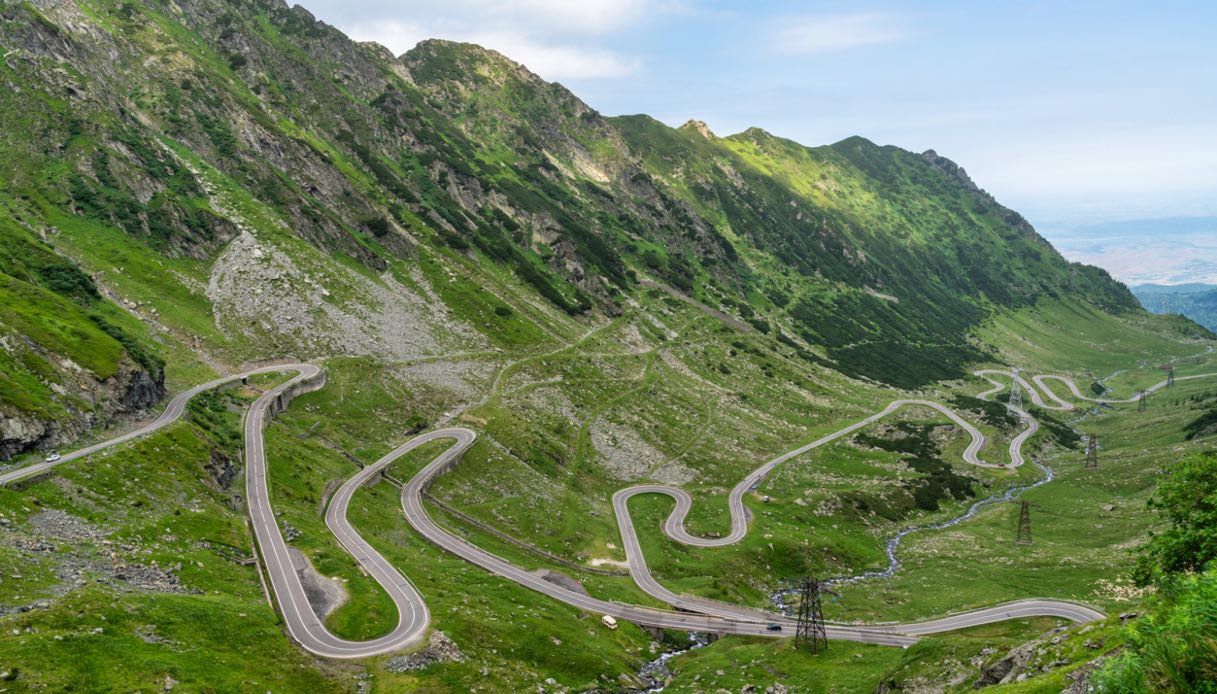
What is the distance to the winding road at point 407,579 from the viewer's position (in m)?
55.5

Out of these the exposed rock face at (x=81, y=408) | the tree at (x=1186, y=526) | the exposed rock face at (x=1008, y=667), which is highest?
the tree at (x=1186, y=526)

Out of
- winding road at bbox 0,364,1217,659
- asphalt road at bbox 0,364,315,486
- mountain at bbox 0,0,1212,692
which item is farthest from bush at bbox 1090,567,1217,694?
asphalt road at bbox 0,364,315,486

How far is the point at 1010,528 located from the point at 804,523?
125 ft

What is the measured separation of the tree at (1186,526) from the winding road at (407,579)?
3462 centimetres

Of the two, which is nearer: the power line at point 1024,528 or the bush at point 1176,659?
the bush at point 1176,659

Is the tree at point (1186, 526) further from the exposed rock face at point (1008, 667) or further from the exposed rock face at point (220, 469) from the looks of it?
the exposed rock face at point (220, 469)

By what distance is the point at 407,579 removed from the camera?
66438 millimetres

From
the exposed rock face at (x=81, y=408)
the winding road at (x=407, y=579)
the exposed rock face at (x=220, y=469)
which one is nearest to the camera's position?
the winding road at (x=407, y=579)

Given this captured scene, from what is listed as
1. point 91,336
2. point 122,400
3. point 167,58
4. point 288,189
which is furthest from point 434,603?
point 167,58

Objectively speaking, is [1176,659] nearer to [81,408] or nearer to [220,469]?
[220,469]

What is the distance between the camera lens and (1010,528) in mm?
113250

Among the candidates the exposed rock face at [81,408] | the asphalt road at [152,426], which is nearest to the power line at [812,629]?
the asphalt road at [152,426]

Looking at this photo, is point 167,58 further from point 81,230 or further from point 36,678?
point 36,678

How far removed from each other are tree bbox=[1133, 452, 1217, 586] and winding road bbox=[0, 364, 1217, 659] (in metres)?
34.6
